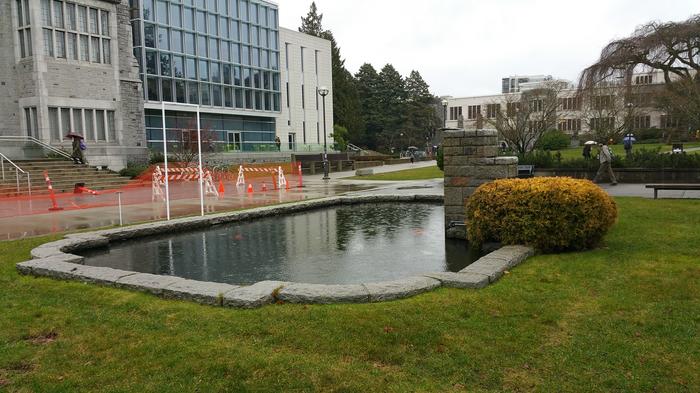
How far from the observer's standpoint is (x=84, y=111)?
30.8 m

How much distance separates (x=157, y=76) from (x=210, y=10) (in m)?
9.98

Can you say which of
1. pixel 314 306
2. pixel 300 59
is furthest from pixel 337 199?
pixel 300 59

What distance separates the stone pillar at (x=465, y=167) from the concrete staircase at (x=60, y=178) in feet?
66.0

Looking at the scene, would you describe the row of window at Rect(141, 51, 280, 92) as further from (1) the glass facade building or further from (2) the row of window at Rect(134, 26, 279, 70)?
(2) the row of window at Rect(134, 26, 279, 70)

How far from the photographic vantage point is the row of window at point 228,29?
49.1m

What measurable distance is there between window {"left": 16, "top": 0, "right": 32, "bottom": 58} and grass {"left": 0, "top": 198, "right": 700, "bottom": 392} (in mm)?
27773

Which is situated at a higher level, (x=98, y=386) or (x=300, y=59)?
(x=300, y=59)

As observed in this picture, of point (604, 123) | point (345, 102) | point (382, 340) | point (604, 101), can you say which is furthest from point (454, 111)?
point (382, 340)

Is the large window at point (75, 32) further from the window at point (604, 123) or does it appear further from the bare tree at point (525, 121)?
the window at point (604, 123)

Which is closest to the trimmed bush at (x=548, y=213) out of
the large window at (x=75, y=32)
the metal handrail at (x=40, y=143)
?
the metal handrail at (x=40, y=143)

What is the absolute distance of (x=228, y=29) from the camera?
2092 inches

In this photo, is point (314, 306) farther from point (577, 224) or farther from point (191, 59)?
point (191, 59)

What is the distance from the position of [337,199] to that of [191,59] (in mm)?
37834

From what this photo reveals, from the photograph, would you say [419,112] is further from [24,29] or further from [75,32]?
[24,29]
